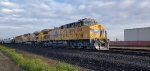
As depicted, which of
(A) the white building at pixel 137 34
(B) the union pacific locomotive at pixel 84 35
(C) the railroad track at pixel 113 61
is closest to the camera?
(C) the railroad track at pixel 113 61

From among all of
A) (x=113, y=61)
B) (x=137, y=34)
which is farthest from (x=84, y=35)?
(x=113, y=61)

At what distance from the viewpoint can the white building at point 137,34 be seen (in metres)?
47.3

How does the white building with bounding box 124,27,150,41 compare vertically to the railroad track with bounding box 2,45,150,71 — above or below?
above

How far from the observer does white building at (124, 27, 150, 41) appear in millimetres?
47306

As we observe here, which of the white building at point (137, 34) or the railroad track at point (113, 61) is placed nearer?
the railroad track at point (113, 61)

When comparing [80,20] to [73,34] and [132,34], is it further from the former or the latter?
[132,34]

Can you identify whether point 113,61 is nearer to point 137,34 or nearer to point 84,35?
point 84,35

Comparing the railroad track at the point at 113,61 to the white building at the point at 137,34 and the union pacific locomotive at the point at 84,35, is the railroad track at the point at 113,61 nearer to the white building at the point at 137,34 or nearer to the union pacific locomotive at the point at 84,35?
the union pacific locomotive at the point at 84,35

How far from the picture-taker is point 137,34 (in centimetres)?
4969

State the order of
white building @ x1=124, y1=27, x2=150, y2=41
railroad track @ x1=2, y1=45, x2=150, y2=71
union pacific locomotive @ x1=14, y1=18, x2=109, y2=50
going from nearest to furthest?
railroad track @ x1=2, y1=45, x2=150, y2=71 < union pacific locomotive @ x1=14, y1=18, x2=109, y2=50 < white building @ x1=124, y1=27, x2=150, y2=41

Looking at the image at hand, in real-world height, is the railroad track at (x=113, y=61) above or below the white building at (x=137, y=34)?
below

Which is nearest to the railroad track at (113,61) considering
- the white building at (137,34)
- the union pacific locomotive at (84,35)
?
the union pacific locomotive at (84,35)

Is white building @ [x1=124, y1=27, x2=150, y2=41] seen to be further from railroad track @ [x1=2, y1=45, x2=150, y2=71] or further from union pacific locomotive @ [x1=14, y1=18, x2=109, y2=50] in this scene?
railroad track @ [x1=2, y1=45, x2=150, y2=71]

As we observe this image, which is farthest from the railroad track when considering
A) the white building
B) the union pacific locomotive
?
the white building
